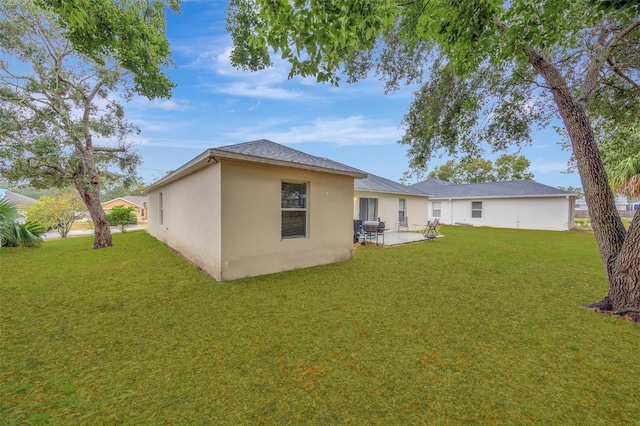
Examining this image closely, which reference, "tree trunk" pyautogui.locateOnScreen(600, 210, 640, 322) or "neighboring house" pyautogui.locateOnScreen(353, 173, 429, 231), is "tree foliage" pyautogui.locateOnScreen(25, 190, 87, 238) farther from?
"tree trunk" pyautogui.locateOnScreen(600, 210, 640, 322)

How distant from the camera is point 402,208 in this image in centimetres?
1609

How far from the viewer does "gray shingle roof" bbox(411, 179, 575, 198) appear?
57.3ft

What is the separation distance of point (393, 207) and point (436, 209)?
366 inches

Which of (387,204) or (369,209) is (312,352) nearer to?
(369,209)

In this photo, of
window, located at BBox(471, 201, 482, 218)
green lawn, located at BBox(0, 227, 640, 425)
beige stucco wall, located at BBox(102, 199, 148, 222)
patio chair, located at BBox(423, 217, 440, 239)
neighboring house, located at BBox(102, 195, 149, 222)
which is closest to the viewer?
green lawn, located at BBox(0, 227, 640, 425)

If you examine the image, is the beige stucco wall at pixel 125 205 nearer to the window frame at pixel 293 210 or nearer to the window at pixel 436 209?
the window frame at pixel 293 210

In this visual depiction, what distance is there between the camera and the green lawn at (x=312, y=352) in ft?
6.55

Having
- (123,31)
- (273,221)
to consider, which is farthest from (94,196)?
(273,221)

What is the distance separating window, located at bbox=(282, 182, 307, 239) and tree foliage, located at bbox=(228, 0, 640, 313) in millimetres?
2879

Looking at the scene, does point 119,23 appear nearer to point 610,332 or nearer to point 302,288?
point 302,288

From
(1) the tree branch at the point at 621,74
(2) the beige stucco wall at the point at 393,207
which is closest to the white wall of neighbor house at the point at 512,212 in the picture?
(2) the beige stucco wall at the point at 393,207

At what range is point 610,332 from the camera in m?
3.22

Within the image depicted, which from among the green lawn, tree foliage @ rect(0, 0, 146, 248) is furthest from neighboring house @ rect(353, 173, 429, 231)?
tree foliage @ rect(0, 0, 146, 248)

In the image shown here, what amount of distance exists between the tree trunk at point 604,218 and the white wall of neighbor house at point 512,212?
17412mm
